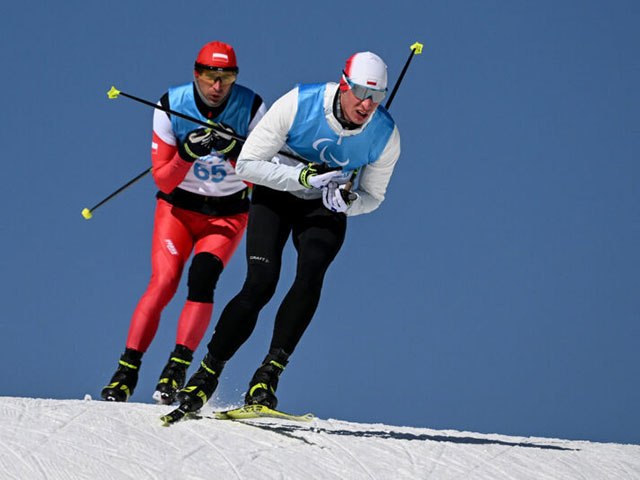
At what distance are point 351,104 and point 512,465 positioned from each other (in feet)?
7.54

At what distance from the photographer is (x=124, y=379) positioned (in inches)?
359

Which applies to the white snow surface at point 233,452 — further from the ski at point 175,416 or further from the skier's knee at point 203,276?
the skier's knee at point 203,276

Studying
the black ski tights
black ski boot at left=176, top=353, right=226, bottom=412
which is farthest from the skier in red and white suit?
black ski boot at left=176, top=353, right=226, bottom=412

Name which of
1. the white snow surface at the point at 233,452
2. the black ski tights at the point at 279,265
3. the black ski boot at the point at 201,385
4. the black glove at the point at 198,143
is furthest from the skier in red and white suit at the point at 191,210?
the black ski boot at the point at 201,385

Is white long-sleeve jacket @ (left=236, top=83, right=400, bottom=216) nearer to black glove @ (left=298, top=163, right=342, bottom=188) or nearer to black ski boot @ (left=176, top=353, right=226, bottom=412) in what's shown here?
→ black glove @ (left=298, top=163, right=342, bottom=188)

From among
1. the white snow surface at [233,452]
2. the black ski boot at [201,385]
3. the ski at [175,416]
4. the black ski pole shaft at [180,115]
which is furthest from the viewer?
the black ski pole shaft at [180,115]

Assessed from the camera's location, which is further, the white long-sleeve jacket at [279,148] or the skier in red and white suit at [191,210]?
the skier in red and white suit at [191,210]

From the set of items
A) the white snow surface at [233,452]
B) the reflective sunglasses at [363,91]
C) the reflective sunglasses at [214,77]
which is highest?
the reflective sunglasses at [214,77]

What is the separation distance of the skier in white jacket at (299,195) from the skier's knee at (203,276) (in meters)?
1.18

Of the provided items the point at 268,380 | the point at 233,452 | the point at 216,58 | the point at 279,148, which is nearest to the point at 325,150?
the point at 279,148

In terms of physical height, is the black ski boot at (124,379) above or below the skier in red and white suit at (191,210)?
below

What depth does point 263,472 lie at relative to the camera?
6.87 metres

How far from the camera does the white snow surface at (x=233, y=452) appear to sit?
6.73 metres

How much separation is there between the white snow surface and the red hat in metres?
2.37
